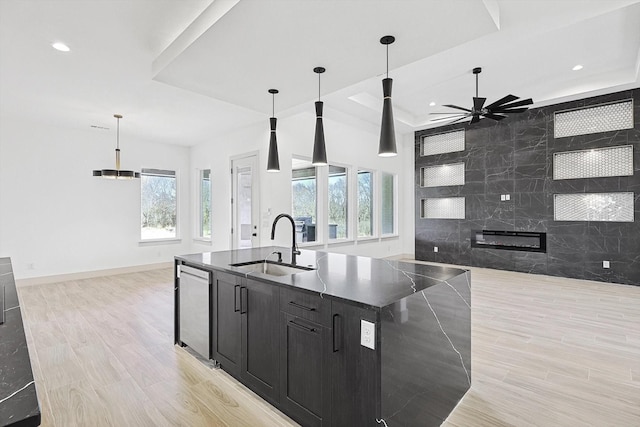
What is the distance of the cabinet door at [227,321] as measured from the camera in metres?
2.37

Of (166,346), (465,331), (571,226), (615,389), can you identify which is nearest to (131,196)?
(166,346)

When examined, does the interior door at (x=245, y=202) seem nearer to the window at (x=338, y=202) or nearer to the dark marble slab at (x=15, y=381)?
the window at (x=338, y=202)

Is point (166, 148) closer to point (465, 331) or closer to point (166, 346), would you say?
point (166, 346)

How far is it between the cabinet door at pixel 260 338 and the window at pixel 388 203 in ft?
19.5

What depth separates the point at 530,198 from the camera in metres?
6.53

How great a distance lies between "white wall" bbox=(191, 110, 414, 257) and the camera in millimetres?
5574

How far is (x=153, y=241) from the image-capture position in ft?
23.5

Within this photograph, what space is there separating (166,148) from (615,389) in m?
8.04

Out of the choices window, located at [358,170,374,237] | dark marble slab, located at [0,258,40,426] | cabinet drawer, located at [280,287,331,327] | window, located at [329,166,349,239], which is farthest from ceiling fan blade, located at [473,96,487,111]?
dark marble slab, located at [0,258,40,426]

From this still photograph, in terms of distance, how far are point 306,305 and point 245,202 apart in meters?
4.47

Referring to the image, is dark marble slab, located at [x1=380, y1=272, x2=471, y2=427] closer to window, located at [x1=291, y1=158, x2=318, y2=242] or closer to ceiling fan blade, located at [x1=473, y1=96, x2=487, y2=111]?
ceiling fan blade, located at [x1=473, y1=96, x2=487, y2=111]

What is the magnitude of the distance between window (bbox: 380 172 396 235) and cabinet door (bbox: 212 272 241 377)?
5764mm

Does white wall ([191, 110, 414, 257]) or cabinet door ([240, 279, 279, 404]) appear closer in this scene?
cabinet door ([240, 279, 279, 404])

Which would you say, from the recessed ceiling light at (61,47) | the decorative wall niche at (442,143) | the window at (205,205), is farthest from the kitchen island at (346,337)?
the decorative wall niche at (442,143)
